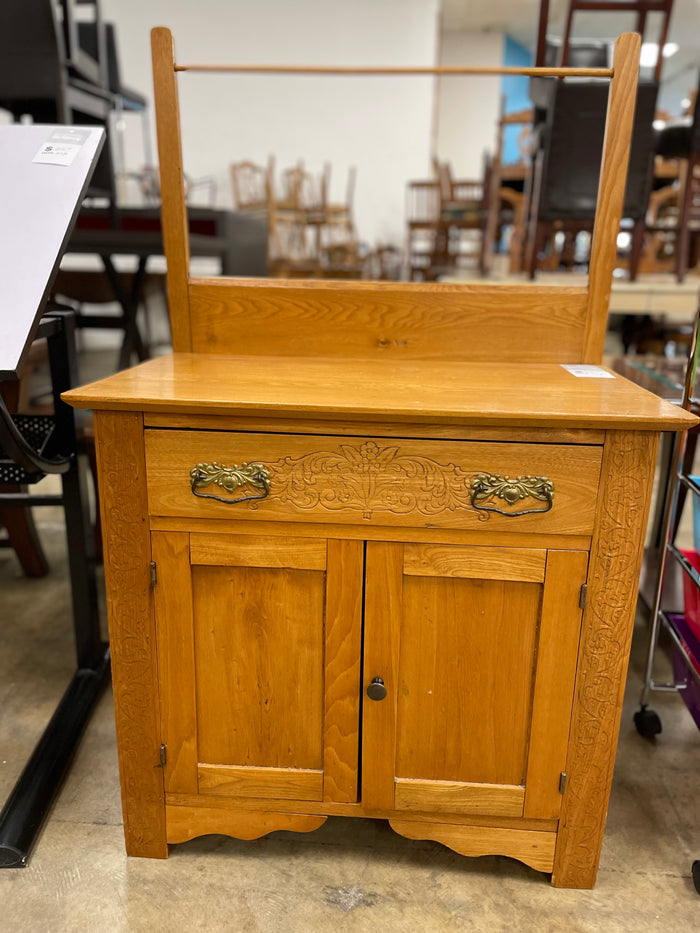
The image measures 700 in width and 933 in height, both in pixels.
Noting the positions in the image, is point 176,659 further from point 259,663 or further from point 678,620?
point 678,620

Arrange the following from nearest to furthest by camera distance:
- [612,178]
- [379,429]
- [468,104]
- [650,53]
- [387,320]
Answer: [379,429]
[612,178]
[387,320]
[650,53]
[468,104]

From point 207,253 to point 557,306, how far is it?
2288 mm

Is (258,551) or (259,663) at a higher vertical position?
(258,551)

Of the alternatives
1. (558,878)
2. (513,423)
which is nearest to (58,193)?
(513,423)

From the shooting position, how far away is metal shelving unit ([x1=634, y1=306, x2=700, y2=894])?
1250 millimetres

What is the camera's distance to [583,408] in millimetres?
953

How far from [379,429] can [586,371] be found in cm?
49

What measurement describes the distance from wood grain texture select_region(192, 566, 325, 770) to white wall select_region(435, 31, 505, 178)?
9408 millimetres

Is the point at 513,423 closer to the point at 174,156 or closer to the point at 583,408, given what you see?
the point at 583,408

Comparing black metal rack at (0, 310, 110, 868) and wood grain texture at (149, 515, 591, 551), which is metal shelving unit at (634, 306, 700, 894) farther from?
black metal rack at (0, 310, 110, 868)

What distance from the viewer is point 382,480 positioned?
0.99 meters

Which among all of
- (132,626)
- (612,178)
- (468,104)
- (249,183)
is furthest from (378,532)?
(468,104)

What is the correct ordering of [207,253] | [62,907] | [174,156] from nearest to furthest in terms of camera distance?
[62,907], [174,156], [207,253]

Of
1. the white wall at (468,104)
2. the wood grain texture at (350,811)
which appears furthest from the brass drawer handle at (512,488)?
the white wall at (468,104)
